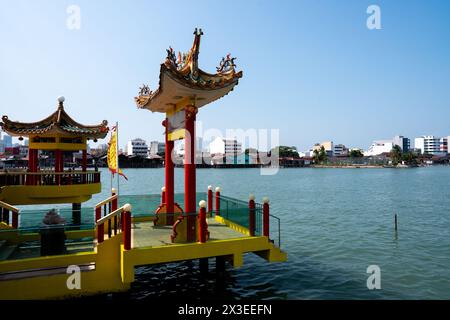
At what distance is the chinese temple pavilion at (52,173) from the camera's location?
51.3 ft

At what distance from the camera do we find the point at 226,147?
600ft

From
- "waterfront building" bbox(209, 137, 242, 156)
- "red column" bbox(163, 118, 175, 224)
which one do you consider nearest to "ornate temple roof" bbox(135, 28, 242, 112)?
"red column" bbox(163, 118, 175, 224)

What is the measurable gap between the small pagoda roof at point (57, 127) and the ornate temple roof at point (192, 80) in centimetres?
579

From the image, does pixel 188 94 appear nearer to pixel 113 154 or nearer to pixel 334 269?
pixel 113 154

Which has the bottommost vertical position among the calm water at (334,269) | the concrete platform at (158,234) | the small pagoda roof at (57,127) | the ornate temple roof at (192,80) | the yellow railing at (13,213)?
the calm water at (334,269)

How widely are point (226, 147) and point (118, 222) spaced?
172 meters

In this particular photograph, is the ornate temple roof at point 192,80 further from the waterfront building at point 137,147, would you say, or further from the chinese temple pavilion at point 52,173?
the waterfront building at point 137,147

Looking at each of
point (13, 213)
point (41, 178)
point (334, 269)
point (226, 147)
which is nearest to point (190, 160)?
point (13, 213)

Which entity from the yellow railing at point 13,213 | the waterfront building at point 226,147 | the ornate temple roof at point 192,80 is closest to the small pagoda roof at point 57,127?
the yellow railing at point 13,213

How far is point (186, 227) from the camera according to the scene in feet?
36.5
